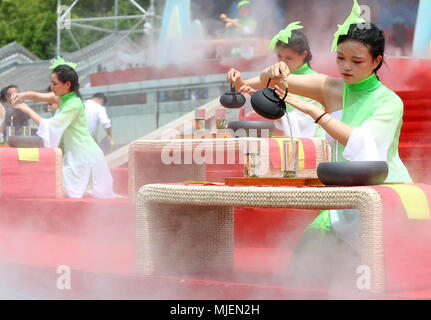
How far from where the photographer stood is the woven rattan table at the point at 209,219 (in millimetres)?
2359

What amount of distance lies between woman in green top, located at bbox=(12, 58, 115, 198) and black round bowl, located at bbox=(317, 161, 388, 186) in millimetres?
3275

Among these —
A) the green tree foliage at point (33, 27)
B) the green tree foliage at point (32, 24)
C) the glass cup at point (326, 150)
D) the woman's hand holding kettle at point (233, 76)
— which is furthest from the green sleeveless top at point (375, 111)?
the green tree foliage at point (33, 27)

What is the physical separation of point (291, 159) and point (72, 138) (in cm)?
304

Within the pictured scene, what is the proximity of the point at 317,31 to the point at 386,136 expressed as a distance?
32.8 ft

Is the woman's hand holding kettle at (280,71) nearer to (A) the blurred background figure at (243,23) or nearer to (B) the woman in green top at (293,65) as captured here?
(B) the woman in green top at (293,65)

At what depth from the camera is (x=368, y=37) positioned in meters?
2.83

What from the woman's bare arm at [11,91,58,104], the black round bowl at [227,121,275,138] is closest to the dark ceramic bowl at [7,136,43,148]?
the woman's bare arm at [11,91,58,104]

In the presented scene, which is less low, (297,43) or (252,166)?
(297,43)

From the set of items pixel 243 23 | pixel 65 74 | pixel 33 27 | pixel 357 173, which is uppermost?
pixel 33 27

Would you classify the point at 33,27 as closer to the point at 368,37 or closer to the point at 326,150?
the point at 326,150

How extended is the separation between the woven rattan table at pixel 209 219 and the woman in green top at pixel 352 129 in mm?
362

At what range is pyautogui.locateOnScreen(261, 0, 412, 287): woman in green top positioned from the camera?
2.75m

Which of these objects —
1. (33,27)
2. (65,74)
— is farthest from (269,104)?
(33,27)

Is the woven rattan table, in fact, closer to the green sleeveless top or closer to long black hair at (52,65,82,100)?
the green sleeveless top
